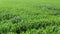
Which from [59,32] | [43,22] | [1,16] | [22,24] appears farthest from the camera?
[1,16]

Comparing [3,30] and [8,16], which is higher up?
[3,30]

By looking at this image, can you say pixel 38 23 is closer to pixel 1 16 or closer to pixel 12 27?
pixel 12 27

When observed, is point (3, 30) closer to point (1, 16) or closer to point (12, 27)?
point (12, 27)

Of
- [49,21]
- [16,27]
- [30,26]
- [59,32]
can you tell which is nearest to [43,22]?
[49,21]

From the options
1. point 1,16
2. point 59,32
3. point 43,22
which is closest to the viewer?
point 59,32

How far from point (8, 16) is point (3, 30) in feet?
14.3

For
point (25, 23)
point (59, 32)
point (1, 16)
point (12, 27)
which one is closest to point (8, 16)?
point (1, 16)

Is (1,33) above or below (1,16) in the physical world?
above

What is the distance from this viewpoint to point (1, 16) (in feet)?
40.2

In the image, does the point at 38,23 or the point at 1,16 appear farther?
the point at 1,16

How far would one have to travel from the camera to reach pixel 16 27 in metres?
8.88

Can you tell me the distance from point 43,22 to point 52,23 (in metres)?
0.52

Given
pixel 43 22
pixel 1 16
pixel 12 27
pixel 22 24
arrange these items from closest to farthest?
pixel 12 27, pixel 22 24, pixel 43 22, pixel 1 16

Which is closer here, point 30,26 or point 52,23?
point 30,26
